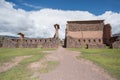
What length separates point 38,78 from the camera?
59.4 feet

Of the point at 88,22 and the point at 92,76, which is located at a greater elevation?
the point at 88,22

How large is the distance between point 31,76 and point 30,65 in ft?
17.9

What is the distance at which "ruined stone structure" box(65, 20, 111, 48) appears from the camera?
6569 cm

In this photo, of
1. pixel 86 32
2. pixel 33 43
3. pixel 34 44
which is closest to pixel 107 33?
pixel 86 32

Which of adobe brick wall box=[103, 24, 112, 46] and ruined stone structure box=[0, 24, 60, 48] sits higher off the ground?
adobe brick wall box=[103, 24, 112, 46]

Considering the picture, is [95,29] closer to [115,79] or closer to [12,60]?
[12,60]

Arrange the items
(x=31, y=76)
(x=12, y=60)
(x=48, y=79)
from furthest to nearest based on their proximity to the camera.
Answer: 1. (x=12, y=60)
2. (x=31, y=76)
3. (x=48, y=79)

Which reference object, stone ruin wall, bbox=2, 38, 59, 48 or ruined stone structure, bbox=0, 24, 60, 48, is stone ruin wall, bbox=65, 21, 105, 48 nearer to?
ruined stone structure, bbox=0, 24, 60, 48

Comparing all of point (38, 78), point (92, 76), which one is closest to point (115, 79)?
point (92, 76)

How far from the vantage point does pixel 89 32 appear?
68688mm

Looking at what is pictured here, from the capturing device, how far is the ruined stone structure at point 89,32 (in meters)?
65.7

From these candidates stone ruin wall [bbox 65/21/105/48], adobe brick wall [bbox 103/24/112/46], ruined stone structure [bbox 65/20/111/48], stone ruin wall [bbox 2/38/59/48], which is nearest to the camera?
stone ruin wall [bbox 2/38/59/48]

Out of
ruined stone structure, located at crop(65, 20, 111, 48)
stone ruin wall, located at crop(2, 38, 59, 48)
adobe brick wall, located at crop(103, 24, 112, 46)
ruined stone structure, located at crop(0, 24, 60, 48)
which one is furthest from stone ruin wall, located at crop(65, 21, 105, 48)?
stone ruin wall, located at crop(2, 38, 59, 48)

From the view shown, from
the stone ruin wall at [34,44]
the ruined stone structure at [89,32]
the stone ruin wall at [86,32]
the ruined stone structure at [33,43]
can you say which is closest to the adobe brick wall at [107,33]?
the ruined stone structure at [89,32]
